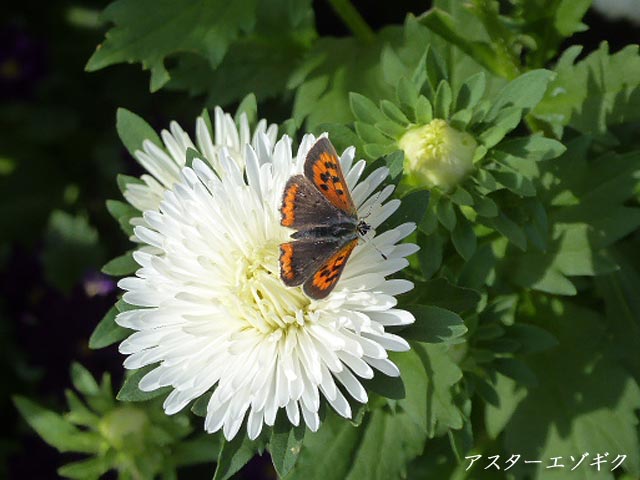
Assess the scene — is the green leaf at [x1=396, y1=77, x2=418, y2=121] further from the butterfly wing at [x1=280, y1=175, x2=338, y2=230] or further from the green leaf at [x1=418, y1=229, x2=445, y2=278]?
the butterfly wing at [x1=280, y1=175, x2=338, y2=230]

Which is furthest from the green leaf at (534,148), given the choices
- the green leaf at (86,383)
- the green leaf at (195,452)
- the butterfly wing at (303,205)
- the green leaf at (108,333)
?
the green leaf at (86,383)

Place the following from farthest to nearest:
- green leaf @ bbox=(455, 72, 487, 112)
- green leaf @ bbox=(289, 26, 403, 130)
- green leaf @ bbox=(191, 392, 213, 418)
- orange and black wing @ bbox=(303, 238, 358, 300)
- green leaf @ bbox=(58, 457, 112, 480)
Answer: green leaf @ bbox=(289, 26, 403, 130) → green leaf @ bbox=(58, 457, 112, 480) → green leaf @ bbox=(455, 72, 487, 112) → green leaf @ bbox=(191, 392, 213, 418) → orange and black wing @ bbox=(303, 238, 358, 300)

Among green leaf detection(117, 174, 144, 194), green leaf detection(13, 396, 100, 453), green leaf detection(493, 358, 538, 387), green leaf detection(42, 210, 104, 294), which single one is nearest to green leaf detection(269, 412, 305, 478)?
green leaf detection(493, 358, 538, 387)

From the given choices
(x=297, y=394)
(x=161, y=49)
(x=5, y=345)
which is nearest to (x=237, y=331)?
(x=297, y=394)

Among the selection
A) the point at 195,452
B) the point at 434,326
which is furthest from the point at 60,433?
the point at 434,326

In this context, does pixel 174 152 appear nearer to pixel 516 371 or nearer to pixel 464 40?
pixel 464 40

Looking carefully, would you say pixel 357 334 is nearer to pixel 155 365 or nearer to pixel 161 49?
pixel 155 365

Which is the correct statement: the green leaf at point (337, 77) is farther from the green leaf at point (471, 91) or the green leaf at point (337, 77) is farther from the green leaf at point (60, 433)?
the green leaf at point (60, 433)
